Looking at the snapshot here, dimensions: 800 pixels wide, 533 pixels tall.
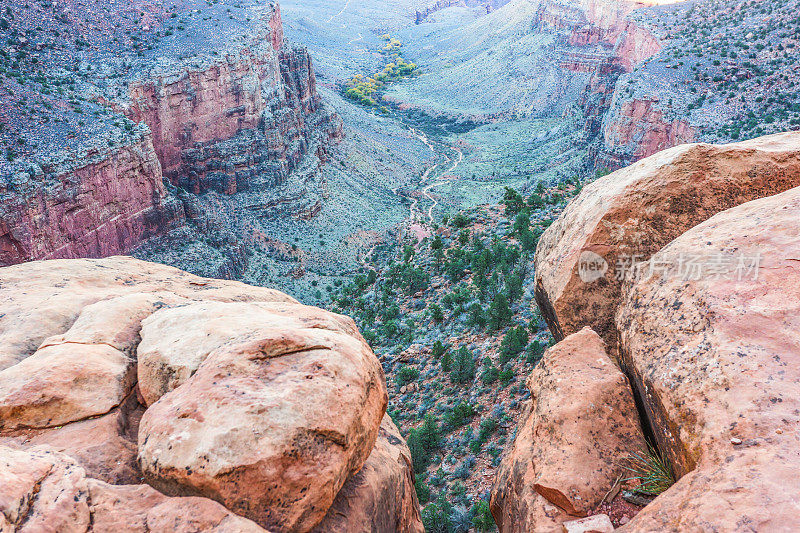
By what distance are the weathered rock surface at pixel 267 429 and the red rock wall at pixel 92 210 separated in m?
27.8

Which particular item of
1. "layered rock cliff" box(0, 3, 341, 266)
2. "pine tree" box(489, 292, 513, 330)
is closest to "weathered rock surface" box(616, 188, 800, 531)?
"pine tree" box(489, 292, 513, 330)

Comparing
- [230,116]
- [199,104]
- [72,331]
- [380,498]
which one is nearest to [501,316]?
[380,498]

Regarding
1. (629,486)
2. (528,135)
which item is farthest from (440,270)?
(528,135)

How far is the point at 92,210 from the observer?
32125mm

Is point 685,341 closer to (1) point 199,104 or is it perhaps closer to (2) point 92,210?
(2) point 92,210

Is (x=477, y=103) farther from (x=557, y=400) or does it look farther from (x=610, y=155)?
(x=557, y=400)

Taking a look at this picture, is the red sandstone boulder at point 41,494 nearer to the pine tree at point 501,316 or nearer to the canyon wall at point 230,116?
the pine tree at point 501,316

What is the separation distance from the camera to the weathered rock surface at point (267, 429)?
6070 mm

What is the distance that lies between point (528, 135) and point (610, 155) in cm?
3196

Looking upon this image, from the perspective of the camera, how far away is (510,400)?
16.4 metres

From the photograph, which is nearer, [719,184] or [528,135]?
[719,184]

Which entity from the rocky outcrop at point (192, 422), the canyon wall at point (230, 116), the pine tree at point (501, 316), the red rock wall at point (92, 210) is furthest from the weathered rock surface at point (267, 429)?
the canyon wall at point (230, 116)

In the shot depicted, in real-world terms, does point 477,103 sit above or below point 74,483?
below

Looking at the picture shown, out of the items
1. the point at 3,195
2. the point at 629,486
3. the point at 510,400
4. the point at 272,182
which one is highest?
the point at 629,486
